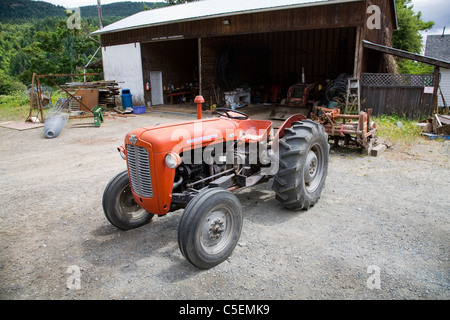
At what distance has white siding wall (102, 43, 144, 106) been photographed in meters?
14.9

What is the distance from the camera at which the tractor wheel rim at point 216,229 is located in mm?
3018

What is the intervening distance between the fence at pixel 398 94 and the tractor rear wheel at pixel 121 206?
331 inches

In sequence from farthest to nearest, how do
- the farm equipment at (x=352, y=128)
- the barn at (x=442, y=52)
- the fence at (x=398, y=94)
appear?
the barn at (x=442, y=52) < the fence at (x=398, y=94) < the farm equipment at (x=352, y=128)

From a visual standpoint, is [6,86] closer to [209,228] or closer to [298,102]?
[298,102]

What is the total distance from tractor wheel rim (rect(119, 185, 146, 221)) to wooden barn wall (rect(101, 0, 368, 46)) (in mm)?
8672

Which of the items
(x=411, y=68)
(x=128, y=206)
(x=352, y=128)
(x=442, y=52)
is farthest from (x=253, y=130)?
(x=411, y=68)

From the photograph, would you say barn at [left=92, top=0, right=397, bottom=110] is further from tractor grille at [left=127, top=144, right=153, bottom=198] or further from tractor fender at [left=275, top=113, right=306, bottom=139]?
tractor grille at [left=127, top=144, right=153, bottom=198]

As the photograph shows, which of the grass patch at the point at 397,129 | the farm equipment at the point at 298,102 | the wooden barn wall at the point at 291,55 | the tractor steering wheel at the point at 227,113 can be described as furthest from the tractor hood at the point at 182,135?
the wooden barn wall at the point at 291,55

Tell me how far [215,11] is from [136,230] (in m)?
10.6

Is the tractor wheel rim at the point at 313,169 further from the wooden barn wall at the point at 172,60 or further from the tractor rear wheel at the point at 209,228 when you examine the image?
the wooden barn wall at the point at 172,60

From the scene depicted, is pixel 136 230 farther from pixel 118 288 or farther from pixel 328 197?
pixel 328 197

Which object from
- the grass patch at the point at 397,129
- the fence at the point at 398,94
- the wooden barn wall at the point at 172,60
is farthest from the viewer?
the wooden barn wall at the point at 172,60

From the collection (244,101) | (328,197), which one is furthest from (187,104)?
(328,197)

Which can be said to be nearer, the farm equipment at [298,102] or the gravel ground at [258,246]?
the gravel ground at [258,246]
